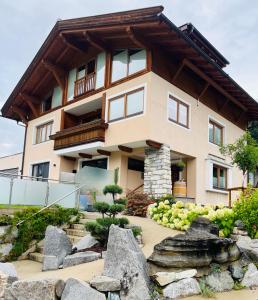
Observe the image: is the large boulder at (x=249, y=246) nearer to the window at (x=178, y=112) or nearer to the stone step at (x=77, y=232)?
the stone step at (x=77, y=232)

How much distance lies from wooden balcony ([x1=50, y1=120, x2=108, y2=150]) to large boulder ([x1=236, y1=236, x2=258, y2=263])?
27.7 ft

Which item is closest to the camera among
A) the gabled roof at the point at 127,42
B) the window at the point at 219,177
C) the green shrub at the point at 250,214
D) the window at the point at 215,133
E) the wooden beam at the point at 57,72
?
the green shrub at the point at 250,214

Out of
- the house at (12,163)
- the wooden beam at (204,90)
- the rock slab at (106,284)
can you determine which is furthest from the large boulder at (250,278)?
the house at (12,163)

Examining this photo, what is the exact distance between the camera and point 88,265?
6.60 m

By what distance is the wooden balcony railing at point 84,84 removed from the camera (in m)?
16.8

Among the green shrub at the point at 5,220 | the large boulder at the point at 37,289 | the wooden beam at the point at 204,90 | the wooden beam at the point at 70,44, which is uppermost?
the wooden beam at the point at 70,44

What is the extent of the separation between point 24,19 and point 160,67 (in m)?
5.68

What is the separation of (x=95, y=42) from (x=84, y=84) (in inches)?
100

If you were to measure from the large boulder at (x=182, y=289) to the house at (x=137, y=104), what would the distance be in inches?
299

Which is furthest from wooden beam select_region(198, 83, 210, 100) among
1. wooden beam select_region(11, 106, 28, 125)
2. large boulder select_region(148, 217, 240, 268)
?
wooden beam select_region(11, 106, 28, 125)

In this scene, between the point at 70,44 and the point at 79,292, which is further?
the point at 70,44

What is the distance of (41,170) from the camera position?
1931 cm

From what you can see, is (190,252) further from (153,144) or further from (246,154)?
(246,154)

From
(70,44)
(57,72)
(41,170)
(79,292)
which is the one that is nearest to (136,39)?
(70,44)
